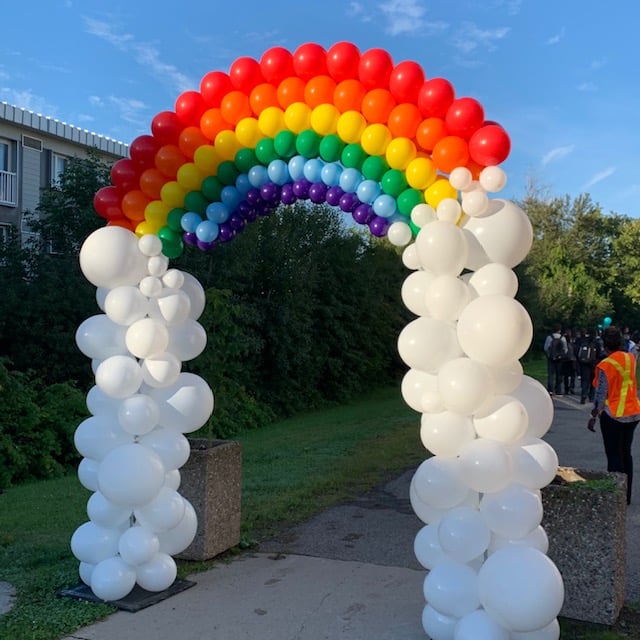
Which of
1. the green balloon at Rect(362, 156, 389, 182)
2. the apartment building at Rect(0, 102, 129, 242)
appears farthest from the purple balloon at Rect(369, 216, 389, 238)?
the apartment building at Rect(0, 102, 129, 242)

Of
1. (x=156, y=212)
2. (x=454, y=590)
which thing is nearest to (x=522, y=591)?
(x=454, y=590)

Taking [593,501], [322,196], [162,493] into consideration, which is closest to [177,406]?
[162,493]

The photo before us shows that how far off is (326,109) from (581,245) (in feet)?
160

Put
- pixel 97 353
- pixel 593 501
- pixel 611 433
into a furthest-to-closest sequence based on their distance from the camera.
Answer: pixel 611 433 → pixel 97 353 → pixel 593 501

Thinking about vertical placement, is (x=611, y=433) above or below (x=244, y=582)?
above

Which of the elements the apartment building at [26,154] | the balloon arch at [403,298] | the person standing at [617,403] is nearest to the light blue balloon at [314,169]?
the balloon arch at [403,298]

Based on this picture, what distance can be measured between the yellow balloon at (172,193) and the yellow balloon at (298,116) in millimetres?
1056

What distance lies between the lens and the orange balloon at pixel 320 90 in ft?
14.7

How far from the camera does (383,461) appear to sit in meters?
10.2

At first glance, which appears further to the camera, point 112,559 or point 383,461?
point 383,461

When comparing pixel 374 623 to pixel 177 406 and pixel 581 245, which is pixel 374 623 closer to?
pixel 177 406

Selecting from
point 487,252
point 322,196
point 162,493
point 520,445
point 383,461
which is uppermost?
point 322,196

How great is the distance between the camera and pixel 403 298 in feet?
14.6

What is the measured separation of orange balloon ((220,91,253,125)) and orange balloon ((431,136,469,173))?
5.09 feet
